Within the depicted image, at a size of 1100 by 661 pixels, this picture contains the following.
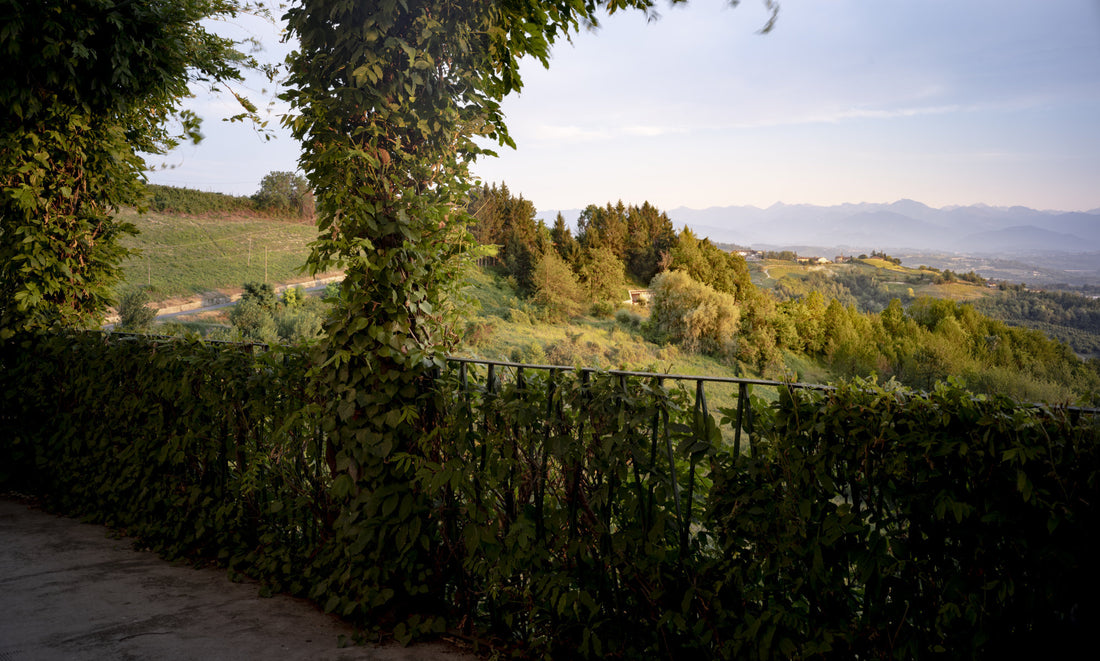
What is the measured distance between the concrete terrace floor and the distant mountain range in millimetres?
35131

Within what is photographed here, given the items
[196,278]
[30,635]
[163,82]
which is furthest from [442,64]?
[196,278]

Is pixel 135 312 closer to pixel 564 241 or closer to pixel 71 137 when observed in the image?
pixel 71 137

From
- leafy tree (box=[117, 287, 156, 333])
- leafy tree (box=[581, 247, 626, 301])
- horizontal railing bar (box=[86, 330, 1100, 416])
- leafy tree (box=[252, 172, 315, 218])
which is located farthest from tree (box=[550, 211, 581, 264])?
horizontal railing bar (box=[86, 330, 1100, 416])

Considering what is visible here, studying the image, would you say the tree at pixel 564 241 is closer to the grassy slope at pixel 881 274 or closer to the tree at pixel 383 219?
the grassy slope at pixel 881 274

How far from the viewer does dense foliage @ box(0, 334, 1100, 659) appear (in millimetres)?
1651

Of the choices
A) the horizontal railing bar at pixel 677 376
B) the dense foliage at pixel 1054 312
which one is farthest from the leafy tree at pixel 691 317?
the horizontal railing bar at pixel 677 376

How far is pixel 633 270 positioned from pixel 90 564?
4113cm

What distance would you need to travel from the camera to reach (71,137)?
490 centimetres

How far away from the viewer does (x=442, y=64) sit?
2.81 metres

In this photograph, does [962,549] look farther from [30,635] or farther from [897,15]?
[30,635]

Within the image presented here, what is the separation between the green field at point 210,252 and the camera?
27.1m

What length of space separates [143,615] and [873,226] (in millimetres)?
52666

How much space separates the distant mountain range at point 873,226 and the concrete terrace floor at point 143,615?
35131 mm

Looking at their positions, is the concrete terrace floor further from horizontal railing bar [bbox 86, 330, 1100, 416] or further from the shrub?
the shrub
